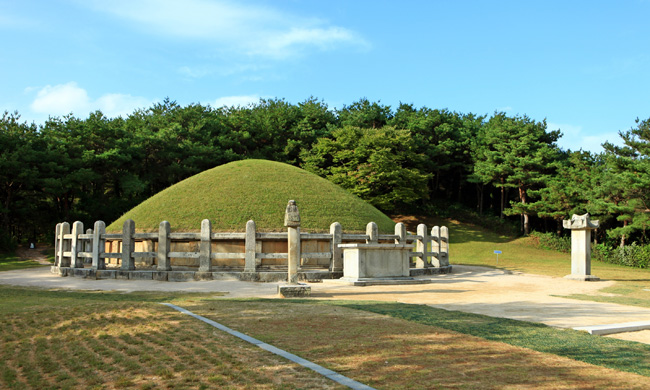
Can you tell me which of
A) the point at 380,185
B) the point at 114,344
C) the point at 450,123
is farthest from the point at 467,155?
the point at 114,344

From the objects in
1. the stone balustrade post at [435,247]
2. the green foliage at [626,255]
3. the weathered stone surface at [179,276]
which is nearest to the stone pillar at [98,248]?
the weathered stone surface at [179,276]

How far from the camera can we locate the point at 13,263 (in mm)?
32250

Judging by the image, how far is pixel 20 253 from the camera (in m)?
38.4

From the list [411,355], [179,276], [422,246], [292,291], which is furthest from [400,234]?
[411,355]

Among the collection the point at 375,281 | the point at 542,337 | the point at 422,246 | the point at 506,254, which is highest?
the point at 422,246

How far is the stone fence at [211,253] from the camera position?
808 inches

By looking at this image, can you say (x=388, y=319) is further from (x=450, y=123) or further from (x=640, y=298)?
(x=450, y=123)

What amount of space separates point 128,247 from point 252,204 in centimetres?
643

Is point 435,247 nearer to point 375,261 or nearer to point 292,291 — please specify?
point 375,261

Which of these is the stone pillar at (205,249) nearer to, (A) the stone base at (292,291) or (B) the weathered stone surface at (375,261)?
(B) the weathered stone surface at (375,261)

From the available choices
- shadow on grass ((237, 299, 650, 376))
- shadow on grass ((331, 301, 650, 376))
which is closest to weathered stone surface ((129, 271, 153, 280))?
shadow on grass ((237, 299, 650, 376))

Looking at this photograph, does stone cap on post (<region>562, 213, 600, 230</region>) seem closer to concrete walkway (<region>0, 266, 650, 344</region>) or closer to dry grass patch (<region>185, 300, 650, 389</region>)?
concrete walkway (<region>0, 266, 650, 344</region>)

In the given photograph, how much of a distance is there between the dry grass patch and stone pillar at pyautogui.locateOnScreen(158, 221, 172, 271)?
1122 cm

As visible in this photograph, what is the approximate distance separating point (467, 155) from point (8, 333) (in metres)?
55.6
